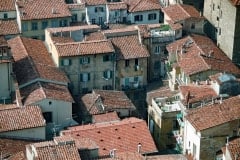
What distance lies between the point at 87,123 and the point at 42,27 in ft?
65.4

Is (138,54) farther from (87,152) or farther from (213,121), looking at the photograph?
(87,152)

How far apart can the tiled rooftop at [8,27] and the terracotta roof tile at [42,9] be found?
1566mm

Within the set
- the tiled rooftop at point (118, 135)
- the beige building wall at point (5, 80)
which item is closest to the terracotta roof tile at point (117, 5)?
the beige building wall at point (5, 80)

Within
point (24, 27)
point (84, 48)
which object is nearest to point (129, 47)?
point (84, 48)

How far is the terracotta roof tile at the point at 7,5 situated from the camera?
320ft

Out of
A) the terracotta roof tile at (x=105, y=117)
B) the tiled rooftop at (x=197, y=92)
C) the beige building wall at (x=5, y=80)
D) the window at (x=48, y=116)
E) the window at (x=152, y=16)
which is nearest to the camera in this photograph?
the tiled rooftop at (x=197, y=92)

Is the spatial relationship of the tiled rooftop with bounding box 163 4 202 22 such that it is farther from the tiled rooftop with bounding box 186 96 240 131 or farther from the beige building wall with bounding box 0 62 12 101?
the beige building wall with bounding box 0 62 12 101

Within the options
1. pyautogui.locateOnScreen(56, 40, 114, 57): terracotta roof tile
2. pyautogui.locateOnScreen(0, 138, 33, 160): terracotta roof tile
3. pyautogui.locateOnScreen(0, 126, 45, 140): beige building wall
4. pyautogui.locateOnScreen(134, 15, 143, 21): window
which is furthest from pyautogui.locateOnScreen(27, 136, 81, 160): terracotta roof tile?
pyautogui.locateOnScreen(134, 15, 143, 21): window

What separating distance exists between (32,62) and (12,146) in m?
14.9

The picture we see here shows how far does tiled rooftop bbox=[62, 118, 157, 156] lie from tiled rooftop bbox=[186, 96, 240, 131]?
5.29 m

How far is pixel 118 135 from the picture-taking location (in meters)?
76.6

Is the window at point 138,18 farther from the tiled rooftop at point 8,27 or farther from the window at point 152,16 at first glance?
the tiled rooftop at point 8,27

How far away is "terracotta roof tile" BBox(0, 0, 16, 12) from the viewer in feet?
320

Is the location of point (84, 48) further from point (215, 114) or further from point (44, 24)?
point (215, 114)
